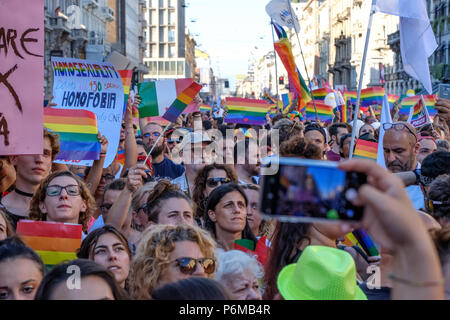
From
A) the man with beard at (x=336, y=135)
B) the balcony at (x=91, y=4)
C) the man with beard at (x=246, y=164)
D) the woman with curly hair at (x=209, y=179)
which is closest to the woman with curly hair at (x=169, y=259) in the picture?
the woman with curly hair at (x=209, y=179)

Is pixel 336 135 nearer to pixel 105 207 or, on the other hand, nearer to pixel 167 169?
pixel 167 169

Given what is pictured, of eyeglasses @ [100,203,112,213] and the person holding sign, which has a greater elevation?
the person holding sign

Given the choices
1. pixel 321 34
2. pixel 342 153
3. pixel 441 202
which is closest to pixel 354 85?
pixel 321 34

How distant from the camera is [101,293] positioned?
2752mm

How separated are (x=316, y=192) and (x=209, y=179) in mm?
4359

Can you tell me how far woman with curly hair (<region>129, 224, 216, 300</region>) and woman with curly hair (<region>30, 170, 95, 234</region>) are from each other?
1313 mm

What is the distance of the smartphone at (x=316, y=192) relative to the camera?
1.73m

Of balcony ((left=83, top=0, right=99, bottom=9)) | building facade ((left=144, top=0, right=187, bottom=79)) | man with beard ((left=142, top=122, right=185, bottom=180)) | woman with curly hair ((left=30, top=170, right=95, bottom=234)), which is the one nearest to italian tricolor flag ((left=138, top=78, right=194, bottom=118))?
man with beard ((left=142, top=122, right=185, bottom=180))

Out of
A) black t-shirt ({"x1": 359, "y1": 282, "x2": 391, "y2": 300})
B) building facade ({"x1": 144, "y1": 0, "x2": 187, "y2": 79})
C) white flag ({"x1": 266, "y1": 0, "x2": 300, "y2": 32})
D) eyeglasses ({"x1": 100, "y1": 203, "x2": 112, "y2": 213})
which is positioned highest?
building facade ({"x1": 144, "y1": 0, "x2": 187, "y2": 79})

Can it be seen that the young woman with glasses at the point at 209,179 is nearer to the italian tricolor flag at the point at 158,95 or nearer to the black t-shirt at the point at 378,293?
the italian tricolor flag at the point at 158,95

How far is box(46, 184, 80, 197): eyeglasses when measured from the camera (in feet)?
15.4

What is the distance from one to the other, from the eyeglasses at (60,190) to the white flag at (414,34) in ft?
12.1

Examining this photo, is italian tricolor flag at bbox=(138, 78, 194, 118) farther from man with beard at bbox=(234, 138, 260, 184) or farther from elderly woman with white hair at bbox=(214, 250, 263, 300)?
elderly woman with white hair at bbox=(214, 250, 263, 300)

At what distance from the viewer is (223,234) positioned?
487 centimetres
